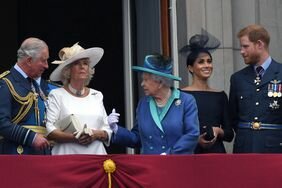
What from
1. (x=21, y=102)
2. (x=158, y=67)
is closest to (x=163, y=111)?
(x=158, y=67)

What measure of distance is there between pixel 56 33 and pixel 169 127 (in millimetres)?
5250

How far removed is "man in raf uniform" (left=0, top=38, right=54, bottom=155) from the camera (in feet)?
22.6

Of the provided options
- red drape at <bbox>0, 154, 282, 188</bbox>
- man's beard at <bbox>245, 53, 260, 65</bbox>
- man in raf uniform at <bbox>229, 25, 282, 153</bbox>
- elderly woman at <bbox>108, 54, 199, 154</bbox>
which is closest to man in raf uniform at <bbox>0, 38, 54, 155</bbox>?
red drape at <bbox>0, 154, 282, 188</bbox>

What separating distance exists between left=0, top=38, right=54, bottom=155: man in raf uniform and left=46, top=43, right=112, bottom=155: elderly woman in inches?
4.9

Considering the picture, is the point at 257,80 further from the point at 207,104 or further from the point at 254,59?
the point at 207,104

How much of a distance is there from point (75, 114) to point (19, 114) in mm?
479

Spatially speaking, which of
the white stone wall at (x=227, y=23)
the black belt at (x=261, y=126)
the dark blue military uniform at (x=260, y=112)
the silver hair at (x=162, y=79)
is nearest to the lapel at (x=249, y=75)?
the dark blue military uniform at (x=260, y=112)

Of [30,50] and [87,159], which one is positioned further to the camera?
[30,50]

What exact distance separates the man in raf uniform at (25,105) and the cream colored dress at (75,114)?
120 mm

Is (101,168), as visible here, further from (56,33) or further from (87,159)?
(56,33)

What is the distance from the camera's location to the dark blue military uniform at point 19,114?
689 centimetres

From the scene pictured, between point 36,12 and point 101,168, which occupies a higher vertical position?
point 36,12

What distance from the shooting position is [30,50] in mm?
7168

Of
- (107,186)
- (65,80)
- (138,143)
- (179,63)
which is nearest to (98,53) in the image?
(65,80)
